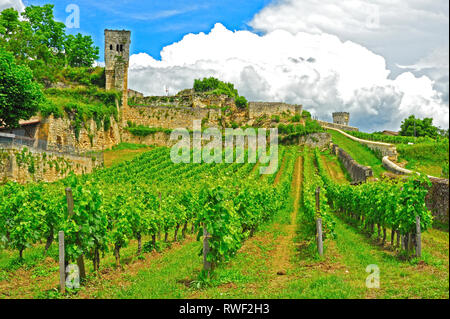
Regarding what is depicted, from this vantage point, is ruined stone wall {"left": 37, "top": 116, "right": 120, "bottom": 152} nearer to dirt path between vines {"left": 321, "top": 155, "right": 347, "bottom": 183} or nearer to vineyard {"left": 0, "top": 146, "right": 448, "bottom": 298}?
vineyard {"left": 0, "top": 146, "right": 448, "bottom": 298}

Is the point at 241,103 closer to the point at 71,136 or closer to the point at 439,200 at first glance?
the point at 71,136

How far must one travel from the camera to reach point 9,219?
11953 millimetres

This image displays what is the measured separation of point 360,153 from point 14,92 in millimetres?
30615

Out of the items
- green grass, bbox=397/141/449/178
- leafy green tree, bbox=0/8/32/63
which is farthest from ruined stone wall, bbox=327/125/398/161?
leafy green tree, bbox=0/8/32/63

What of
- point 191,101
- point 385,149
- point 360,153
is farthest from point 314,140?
point 191,101

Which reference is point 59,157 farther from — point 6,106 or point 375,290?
point 375,290

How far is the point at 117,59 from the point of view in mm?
50125

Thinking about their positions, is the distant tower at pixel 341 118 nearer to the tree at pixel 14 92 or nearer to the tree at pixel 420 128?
the tree at pixel 420 128

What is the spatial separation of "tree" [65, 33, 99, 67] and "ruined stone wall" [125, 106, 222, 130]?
12.0 meters

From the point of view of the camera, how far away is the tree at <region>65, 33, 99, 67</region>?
A: 54.2 meters

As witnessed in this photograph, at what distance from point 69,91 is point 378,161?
3136 cm

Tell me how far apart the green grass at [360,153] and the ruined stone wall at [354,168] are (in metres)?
0.73

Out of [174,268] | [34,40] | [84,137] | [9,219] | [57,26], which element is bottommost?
[174,268]

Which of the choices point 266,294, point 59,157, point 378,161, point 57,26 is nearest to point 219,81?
point 57,26
